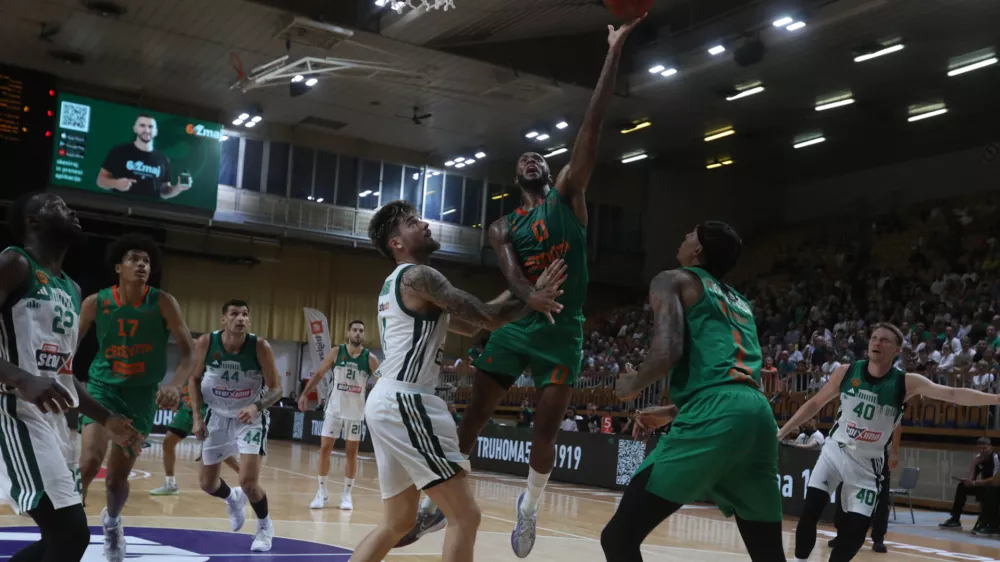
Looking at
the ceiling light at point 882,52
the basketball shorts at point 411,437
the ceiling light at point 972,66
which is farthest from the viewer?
the ceiling light at point 972,66

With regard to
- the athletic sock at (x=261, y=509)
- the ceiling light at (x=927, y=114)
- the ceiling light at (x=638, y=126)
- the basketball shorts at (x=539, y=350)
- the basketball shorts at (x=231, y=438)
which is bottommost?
the athletic sock at (x=261, y=509)

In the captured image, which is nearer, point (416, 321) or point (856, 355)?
point (416, 321)

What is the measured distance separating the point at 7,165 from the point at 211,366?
18.1 meters

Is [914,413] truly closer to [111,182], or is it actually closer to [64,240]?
[64,240]

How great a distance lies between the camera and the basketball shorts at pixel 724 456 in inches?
168

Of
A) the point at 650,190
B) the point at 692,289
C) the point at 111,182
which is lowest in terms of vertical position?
the point at 692,289

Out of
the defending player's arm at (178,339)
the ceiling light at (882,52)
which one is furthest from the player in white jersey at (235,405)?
the ceiling light at (882,52)

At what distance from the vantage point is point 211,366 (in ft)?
29.3

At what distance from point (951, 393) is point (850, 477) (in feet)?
3.36

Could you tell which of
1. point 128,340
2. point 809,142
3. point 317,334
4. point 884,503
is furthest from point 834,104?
point 128,340

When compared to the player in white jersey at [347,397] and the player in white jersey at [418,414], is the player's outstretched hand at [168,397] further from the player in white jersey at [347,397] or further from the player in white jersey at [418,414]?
the player in white jersey at [347,397]

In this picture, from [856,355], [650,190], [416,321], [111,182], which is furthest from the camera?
[650,190]

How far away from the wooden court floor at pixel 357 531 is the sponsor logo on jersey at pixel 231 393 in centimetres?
123

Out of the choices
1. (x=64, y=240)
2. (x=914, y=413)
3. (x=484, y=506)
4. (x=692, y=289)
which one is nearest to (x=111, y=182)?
(x=484, y=506)
